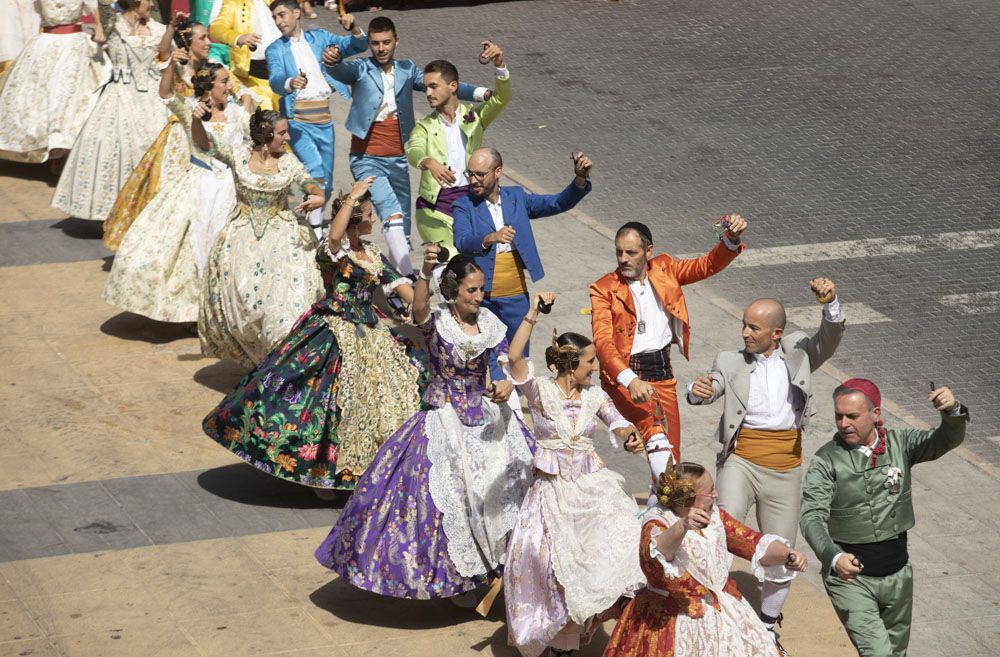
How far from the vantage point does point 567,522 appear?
8.27m

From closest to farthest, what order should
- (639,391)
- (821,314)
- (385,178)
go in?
(639,391), (821,314), (385,178)

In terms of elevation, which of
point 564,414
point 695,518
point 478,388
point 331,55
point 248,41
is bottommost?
point 478,388

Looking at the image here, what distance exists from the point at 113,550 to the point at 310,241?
272 cm

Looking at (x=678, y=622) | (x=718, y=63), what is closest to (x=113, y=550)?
(x=678, y=622)

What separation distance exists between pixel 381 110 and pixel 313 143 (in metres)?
1.23

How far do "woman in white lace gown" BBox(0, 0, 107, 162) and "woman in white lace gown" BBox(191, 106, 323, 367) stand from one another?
5.79 metres

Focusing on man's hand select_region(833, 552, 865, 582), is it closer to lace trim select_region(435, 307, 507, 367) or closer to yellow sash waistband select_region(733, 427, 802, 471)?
yellow sash waistband select_region(733, 427, 802, 471)

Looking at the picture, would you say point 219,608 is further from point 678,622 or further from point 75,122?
point 75,122

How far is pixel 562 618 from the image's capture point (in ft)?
26.8

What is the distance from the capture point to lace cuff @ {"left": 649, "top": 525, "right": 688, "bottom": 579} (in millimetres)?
7332

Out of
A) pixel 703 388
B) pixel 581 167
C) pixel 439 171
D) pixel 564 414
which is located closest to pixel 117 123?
pixel 439 171

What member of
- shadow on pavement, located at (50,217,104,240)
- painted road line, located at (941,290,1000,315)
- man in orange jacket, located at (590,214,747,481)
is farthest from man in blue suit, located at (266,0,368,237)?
painted road line, located at (941,290,1000,315)

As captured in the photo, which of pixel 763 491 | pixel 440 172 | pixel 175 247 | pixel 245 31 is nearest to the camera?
pixel 763 491

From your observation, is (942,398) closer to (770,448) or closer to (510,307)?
(770,448)
